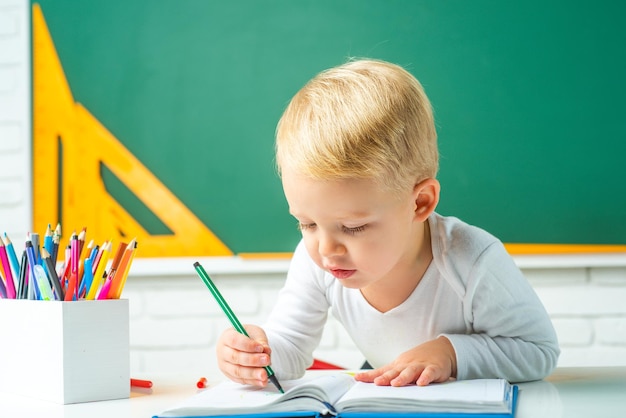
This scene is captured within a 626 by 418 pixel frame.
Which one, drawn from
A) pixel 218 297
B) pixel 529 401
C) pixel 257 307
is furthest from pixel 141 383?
pixel 257 307

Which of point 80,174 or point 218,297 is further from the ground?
point 80,174

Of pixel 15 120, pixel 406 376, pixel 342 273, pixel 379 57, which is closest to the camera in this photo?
pixel 406 376

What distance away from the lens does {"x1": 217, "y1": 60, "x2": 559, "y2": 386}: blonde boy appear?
2.65ft

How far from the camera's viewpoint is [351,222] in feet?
2.66

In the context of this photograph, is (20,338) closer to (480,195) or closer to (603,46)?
(480,195)

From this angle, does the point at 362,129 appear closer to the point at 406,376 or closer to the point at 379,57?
the point at 406,376

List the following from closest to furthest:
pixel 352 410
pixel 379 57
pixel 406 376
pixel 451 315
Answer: pixel 352 410, pixel 406 376, pixel 451 315, pixel 379 57

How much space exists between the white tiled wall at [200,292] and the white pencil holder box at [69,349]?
0.82 meters


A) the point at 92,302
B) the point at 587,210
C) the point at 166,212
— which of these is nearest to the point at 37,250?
the point at 92,302

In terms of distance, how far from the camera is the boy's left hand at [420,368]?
2.51 feet

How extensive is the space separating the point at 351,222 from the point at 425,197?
0.13 m

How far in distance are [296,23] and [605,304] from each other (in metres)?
0.84

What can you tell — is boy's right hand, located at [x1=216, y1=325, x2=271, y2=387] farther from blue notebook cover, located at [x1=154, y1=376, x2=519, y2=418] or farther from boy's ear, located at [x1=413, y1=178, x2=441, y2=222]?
boy's ear, located at [x1=413, y1=178, x2=441, y2=222]

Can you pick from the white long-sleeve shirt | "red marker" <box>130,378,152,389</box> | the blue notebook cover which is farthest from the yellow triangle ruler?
the blue notebook cover
